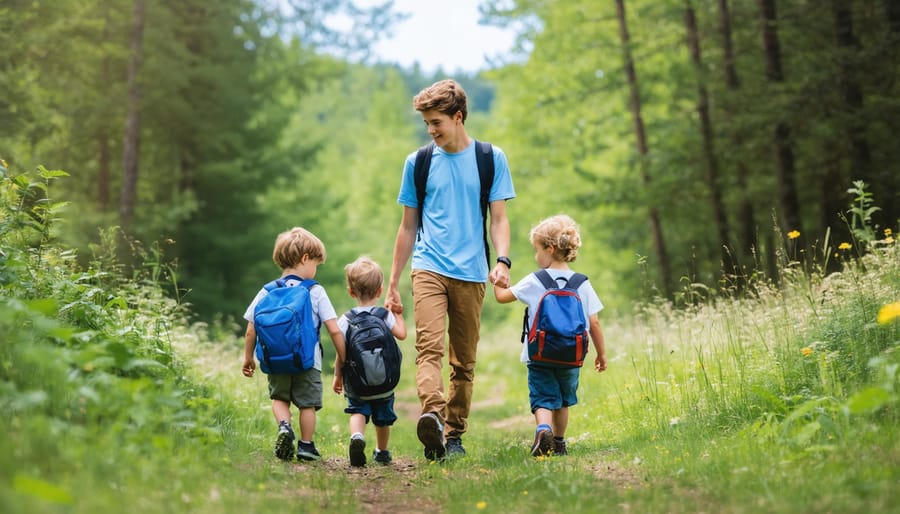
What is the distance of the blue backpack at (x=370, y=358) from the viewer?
5.46m

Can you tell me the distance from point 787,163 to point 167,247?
12.2 meters

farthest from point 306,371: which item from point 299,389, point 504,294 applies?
point 504,294

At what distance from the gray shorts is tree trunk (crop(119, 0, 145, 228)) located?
1128cm

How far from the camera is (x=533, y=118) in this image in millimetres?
22375

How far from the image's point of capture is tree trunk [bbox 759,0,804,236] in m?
13.4

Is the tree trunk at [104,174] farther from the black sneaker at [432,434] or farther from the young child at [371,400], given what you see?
the black sneaker at [432,434]

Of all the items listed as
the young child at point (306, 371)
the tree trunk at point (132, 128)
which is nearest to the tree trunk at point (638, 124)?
the tree trunk at point (132, 128)

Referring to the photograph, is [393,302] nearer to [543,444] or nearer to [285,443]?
[285,443]

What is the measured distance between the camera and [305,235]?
5590 millimetres

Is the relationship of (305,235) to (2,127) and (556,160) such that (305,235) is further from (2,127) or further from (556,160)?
(556,160)

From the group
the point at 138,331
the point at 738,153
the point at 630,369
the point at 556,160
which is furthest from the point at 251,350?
the point at 556,160

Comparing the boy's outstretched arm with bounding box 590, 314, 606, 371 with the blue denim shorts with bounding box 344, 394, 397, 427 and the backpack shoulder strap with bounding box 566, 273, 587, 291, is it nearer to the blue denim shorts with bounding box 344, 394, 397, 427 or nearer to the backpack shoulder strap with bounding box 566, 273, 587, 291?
the backpack shoulder strap with bounding box 566, 273, 587, 291

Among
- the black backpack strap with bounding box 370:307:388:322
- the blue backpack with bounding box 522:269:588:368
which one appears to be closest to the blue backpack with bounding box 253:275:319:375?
the black backpack strap with bounding box 370:307:388:322


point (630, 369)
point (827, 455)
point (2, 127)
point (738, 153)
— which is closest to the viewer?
point (827, 455)
